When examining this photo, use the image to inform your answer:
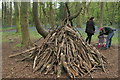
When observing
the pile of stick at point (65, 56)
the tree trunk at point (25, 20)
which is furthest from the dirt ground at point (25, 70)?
the tree trunk at point (25, 20)

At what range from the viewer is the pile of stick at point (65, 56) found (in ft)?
15.2

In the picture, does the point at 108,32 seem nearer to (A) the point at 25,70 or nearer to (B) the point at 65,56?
(B) the point at 65,56

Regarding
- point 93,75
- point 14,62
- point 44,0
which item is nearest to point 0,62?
point 14,62

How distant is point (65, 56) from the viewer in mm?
4922

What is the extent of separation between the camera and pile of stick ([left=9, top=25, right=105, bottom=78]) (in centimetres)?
464

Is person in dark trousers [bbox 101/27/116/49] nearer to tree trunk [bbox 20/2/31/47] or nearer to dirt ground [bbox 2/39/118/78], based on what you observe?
dirt ground [bbox 2/39/118/78]

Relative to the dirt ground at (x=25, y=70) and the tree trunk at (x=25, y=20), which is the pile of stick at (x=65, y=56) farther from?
the tree trunk at (x=25, y=20)

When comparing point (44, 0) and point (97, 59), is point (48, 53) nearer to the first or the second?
point (97, 59)

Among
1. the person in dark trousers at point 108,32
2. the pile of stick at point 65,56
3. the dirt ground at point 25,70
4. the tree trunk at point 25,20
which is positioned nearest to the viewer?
the dirt ground at point 25,70

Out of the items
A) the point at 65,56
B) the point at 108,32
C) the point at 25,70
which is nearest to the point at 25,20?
the point at 25,70

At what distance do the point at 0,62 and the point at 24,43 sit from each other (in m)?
2.27

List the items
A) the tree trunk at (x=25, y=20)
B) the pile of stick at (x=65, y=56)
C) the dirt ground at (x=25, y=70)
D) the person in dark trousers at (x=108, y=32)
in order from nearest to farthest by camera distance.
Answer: the dirt ground at (x=25, y=70), the pile of stick at (x=65, y=56), the tree trunk at (x=25, y=20), the person in dark trousers at (x=108, y=32)

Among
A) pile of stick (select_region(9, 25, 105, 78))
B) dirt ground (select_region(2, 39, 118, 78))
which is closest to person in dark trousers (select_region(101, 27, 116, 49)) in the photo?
dirt ground (select_region(2, 39, 118, 78))

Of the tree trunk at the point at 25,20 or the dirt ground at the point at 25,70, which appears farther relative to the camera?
the tree trunk at the point at 25,20
